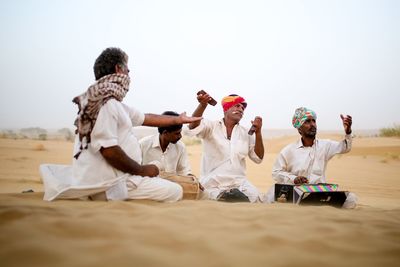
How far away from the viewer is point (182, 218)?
2.60m

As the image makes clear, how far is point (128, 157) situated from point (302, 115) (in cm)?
322

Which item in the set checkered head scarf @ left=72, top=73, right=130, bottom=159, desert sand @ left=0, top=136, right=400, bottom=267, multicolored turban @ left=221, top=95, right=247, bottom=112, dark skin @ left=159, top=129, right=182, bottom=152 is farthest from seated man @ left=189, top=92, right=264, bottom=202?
desert sand @ left=0, top=136, right=400, bottom=267

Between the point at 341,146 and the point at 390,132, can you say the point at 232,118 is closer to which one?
the point at 341,146

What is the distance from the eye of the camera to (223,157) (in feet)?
17.5

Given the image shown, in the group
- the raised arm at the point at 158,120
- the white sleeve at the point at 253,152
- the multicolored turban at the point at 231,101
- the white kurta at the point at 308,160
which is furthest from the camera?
the multicolored turban at the point at 231,101

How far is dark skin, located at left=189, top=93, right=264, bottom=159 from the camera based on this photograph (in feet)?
16.0

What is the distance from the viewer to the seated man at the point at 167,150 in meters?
5.12

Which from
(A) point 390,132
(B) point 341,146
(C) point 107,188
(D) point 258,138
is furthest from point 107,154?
(A) point 390,132

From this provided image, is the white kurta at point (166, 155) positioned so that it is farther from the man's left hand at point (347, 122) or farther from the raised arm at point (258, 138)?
the man's left hand at point (347, 122)

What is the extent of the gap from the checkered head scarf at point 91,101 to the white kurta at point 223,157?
1836 millimetres

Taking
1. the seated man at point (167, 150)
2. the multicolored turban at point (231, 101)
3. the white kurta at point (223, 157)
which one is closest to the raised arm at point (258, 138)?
the white kurta at point (223, 157)

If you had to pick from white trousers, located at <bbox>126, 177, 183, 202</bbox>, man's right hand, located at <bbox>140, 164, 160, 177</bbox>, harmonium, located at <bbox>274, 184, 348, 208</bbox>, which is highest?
man's right hand, located at <bbox>140, 164, 160, 177</bbox>

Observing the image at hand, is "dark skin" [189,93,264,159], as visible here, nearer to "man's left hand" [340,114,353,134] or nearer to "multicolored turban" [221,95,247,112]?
"multicolored turban" [221,95,247,112]

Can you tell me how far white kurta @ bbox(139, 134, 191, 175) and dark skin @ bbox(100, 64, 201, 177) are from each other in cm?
106
